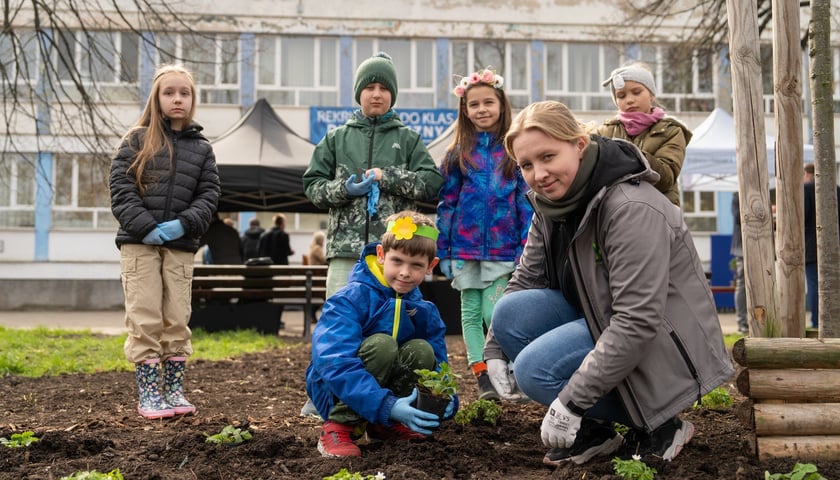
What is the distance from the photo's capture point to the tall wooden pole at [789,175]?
12.6 ft

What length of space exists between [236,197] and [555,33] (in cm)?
1338

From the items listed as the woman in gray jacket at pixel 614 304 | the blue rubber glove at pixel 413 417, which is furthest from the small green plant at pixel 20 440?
the woman in gray jacket at pixel 614 304

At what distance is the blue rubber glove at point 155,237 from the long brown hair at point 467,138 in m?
1.65

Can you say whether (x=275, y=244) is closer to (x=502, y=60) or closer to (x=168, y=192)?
(x=168, y=192)

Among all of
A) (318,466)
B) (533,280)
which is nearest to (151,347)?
(318,466)

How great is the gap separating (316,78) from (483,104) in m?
18.1

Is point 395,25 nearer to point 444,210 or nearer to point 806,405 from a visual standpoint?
point 444,210

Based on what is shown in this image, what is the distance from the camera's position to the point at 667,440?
3279 mm

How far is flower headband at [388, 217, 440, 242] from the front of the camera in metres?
3.53

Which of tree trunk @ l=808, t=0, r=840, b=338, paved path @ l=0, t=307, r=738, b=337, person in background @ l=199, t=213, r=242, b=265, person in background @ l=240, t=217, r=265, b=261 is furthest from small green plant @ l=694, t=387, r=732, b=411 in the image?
person in background @ l=240, t=217, r=265, b=261

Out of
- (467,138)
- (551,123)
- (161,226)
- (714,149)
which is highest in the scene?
(714,149)

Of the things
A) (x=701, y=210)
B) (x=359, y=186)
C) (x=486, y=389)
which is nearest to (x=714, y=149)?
(x=486, y=389)

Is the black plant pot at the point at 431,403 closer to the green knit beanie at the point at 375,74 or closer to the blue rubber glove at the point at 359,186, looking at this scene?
the blue rubber glove at the point at 359,186

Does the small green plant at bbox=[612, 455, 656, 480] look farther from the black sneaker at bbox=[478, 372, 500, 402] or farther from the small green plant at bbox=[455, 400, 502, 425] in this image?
the black sneaker at bbox=[478, 372, 500, 402]
